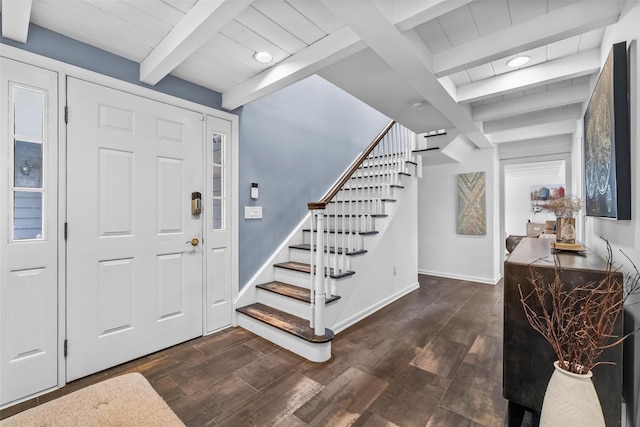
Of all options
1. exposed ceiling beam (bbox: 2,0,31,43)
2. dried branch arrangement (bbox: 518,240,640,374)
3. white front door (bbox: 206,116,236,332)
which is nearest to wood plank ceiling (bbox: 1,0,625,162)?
exposed ceiling beam (bbox: 2,0,31,43)

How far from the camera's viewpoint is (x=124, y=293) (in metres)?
2.24

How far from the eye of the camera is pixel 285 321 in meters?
2.65

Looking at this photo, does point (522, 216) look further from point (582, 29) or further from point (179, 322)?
point (179, 322)

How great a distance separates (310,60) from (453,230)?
4467 mm

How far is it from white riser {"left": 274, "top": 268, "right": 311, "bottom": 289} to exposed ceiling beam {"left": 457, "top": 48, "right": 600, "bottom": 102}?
2501mm

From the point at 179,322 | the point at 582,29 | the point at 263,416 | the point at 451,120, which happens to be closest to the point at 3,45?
the point at 179,322

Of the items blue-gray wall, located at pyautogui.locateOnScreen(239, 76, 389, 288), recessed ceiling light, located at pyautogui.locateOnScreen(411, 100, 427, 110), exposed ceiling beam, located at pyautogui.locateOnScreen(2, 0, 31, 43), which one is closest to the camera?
exposed ceiling beam, located at pyautogui.locateOnScreen(2, 0, 31, 43)

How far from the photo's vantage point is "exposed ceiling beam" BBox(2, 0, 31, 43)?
1503 millimetres

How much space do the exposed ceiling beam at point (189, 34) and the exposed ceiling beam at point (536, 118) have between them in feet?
12.9

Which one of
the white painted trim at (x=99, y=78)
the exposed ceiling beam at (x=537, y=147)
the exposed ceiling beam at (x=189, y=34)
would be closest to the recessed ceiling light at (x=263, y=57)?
the exposed ceiling beam at (x=189, y=34)

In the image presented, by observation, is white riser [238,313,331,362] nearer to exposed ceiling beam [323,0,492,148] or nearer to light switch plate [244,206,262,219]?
light switch plate [244,206,262,219]

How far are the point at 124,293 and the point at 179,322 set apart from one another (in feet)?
1.82

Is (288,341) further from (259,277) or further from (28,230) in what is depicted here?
(28,230)

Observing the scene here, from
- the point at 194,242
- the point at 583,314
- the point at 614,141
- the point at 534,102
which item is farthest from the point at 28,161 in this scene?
the point at 534,102
